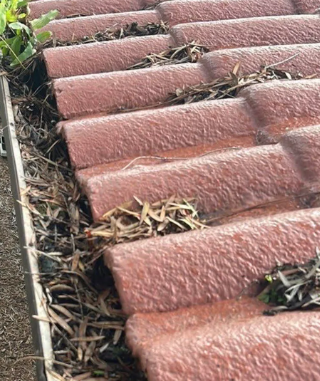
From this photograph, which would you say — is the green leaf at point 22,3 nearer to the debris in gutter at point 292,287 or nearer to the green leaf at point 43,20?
the green leaf at point 43,20

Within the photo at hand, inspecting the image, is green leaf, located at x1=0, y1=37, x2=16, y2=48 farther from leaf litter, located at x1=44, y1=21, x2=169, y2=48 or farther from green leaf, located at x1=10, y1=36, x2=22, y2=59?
leaf litter, located at x1=44, y1=21, x2=169, y2=48

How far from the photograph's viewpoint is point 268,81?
1506 millimetres

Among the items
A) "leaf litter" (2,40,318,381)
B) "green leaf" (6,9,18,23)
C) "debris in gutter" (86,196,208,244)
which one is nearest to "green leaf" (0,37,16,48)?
"green leaf" (6,9,18,23)

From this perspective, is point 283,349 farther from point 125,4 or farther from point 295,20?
point 125,4

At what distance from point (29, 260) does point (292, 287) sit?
0.50m

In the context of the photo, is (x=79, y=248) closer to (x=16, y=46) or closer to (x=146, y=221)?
(x=146, y=221)

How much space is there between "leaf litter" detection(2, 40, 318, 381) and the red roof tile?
5cm

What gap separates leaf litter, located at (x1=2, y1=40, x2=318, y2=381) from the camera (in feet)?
3.16

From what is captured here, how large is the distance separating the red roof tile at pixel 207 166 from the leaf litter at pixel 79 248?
0.16 ft

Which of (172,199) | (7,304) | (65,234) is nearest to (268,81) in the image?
(172,199)

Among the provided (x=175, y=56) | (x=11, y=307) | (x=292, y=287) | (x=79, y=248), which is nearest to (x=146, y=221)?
(x=79, y=248)

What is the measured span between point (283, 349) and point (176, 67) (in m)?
0.91

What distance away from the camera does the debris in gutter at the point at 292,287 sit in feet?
3.15

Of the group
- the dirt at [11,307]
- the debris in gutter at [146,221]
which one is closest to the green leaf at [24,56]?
the debris in gutter at [146,221]
